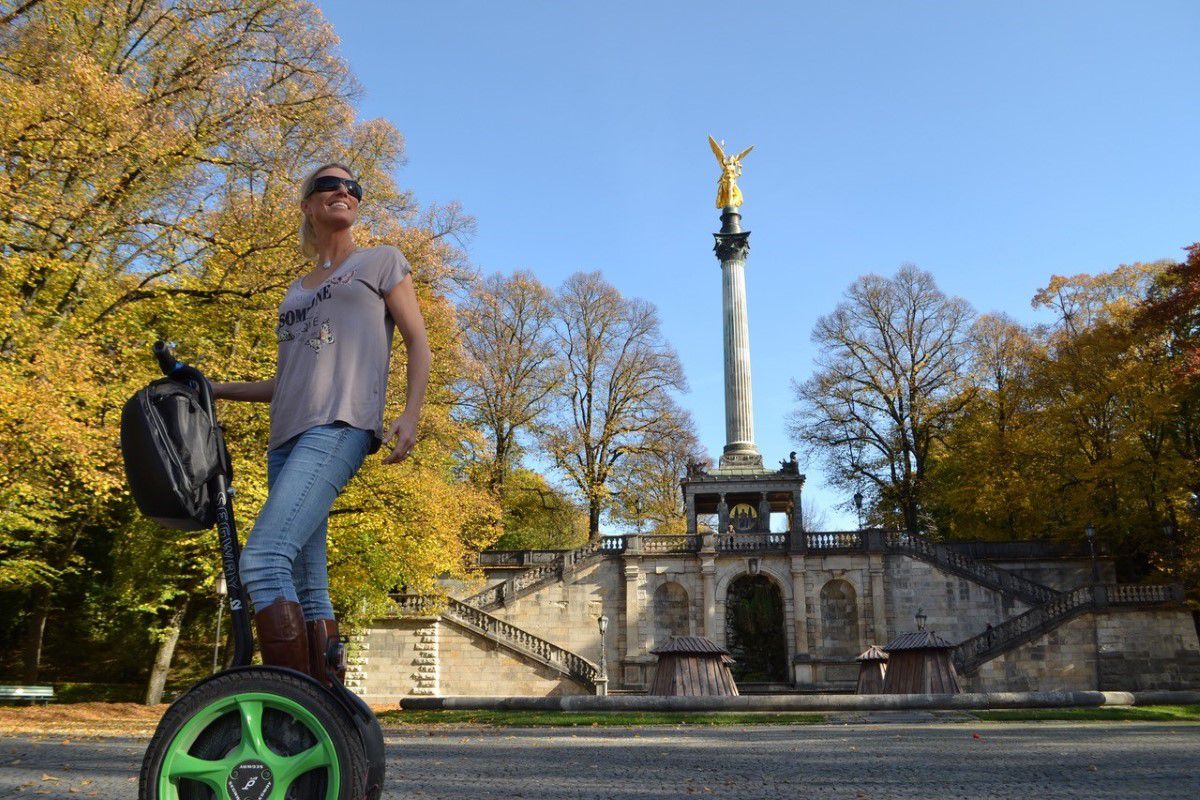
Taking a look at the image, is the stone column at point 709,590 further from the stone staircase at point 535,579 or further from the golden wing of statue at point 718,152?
the golden wing of statue at point 718,152

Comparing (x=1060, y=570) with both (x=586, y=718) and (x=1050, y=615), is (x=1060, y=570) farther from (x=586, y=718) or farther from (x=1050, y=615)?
(x=586, y=718)

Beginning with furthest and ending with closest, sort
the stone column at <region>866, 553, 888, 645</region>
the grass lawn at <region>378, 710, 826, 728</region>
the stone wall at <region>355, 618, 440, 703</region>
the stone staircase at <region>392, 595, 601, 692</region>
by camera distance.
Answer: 1. the stone column at <region>866, 553, 888, 645</region>
2. the stone wall at <region>355, 618, 440, 703</region>
3. the stone staircase at <region>392, 595, 601, 692</region>
4. the grass lawn at <region>378, 710, 826, 728</region>

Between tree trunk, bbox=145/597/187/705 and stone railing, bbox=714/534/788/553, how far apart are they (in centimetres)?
1888

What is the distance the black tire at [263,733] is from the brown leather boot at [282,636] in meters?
0.15

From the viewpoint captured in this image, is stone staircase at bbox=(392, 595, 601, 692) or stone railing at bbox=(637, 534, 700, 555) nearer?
stone staircase at bbox=(392, 595, 601, 692)

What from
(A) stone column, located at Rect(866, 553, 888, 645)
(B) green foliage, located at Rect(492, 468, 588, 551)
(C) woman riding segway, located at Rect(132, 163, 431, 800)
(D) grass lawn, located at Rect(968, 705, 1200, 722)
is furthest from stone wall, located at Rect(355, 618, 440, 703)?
(C) woman riding segway, located at Rect(132, 163, 431, 800)

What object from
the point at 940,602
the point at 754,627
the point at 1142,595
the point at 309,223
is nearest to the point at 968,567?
the point at 940,602

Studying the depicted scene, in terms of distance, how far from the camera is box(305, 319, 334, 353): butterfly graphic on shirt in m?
3.28

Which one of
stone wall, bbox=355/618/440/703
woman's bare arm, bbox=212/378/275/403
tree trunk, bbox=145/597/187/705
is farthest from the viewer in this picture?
stone wall, bbox=355/618/440/703

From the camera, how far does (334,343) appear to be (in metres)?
3.27

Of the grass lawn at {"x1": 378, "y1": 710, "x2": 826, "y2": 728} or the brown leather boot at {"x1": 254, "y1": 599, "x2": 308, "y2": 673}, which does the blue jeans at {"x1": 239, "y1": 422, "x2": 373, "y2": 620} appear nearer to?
the brown leather boot at {"x1": 254, "y1": 599, "x2": 308, "y2": 673}

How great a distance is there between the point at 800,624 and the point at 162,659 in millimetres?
20764

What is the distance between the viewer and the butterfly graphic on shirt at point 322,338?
3.28m

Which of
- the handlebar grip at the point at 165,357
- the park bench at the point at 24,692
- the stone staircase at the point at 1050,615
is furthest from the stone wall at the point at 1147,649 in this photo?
the handlebar grip at the point at 165,357
